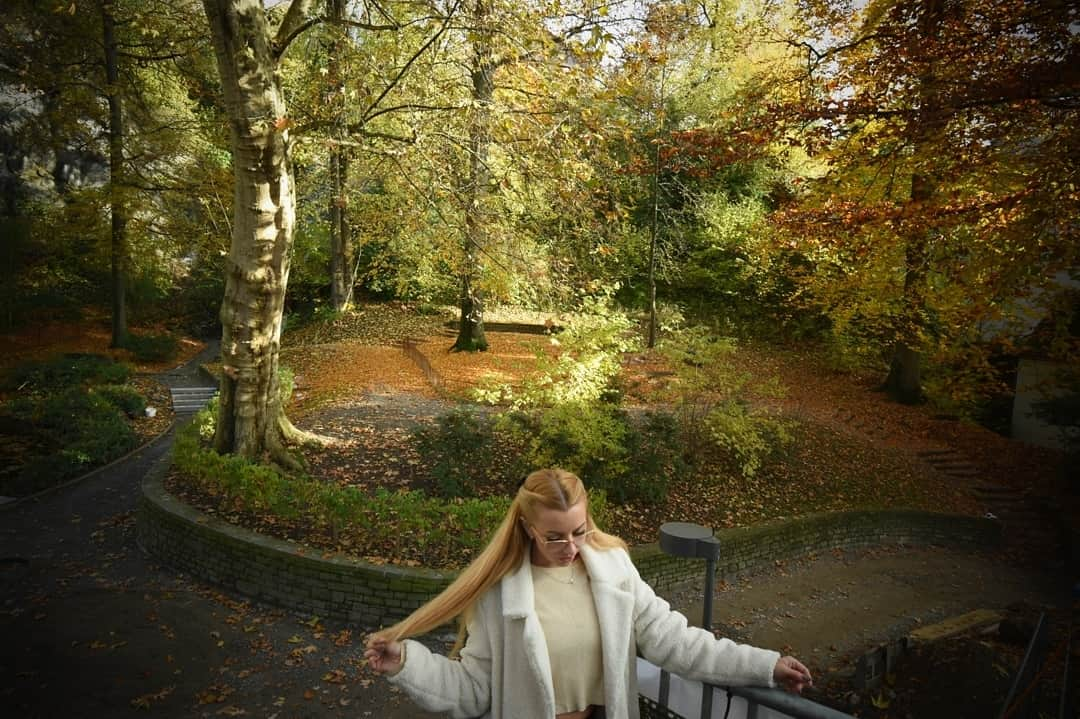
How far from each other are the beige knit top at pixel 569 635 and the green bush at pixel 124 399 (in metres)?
13.6

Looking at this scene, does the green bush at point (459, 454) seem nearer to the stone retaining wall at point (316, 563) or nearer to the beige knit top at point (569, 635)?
the stone retaining wall at point (316, 563)

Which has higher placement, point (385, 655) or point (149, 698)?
point (385, 655)

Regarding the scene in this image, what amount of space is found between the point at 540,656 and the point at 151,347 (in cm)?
2067

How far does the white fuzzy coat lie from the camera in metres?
1.95

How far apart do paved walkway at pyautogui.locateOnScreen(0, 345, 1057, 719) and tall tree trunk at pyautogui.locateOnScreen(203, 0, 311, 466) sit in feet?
6.56

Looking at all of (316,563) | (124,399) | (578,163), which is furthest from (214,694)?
(124,399)

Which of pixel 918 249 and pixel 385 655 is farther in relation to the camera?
pixel 918 249

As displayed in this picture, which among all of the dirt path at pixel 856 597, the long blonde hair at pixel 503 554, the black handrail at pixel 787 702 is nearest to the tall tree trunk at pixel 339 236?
the dirt path at pixel 856 597

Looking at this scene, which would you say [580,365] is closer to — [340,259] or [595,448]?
[595,448]

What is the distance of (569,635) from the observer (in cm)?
207

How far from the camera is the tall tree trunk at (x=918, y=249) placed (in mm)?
6148

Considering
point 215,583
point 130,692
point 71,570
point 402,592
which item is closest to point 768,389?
point 402,592

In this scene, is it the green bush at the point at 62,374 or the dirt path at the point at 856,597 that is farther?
the green bush at the point at 62,374

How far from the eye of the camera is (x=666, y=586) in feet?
24.8
